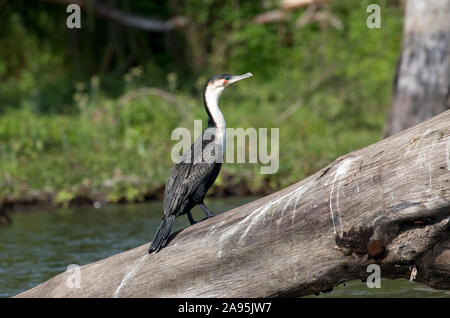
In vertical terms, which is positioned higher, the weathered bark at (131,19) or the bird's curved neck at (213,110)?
the weathered bark at (131,19)

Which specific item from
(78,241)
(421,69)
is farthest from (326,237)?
(421,69)

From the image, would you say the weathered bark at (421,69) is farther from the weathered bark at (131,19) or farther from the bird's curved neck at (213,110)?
the weathered bark at (131,19)

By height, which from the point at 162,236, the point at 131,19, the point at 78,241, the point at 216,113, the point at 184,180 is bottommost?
the point at 78,241

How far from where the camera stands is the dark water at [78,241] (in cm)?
611

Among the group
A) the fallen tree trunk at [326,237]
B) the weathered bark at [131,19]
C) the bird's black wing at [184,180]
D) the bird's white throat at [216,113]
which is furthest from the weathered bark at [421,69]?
the weathered bark at [131,19]

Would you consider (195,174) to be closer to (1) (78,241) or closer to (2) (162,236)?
(2) (162,236)

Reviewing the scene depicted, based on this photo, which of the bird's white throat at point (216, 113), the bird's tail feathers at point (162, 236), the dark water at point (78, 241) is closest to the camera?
the bird's tail feathers at point (162, 236)

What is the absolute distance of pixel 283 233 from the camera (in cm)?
405

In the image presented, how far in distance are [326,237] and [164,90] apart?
10.6 m

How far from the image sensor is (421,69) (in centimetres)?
921

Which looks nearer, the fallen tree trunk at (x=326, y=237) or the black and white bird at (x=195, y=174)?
the fallen tree trunk at (x=326, y=237)

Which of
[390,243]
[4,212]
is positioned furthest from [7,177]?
[390,243]

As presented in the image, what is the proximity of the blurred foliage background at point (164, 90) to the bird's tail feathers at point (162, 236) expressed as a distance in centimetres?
499

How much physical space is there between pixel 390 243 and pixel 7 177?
22.3ft
